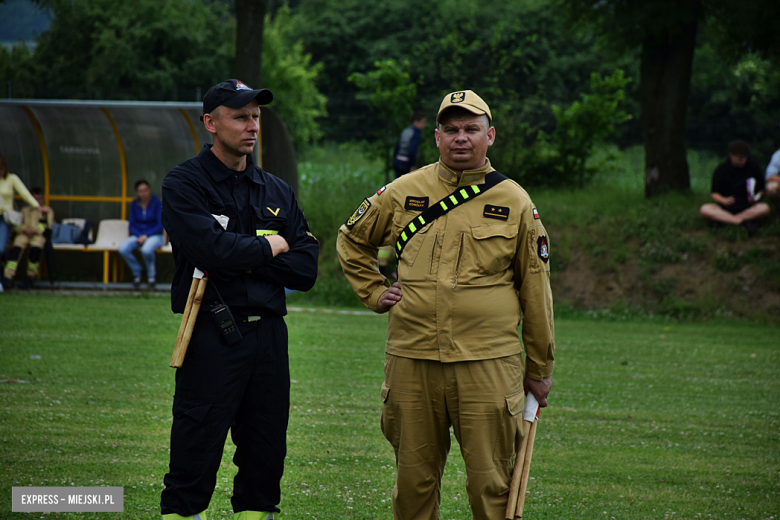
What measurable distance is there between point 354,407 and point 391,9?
49676 mm

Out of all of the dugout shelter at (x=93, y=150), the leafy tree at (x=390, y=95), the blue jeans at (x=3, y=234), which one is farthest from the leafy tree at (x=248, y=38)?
→ the blue jeans at (x=3, y=234)

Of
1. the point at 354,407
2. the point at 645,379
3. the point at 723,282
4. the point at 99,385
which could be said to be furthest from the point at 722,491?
the point at 723,282

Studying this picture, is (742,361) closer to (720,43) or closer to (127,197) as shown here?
(720,43)

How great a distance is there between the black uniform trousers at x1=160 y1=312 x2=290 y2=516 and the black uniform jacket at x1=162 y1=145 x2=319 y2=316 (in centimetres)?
15

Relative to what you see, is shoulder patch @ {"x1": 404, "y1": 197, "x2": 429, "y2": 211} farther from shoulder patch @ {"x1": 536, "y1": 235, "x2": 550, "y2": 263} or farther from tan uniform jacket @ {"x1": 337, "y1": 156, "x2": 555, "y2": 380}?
shoulder patch @ {"x1": 536, "y1": 235, "x2": 550, "y2": 263}

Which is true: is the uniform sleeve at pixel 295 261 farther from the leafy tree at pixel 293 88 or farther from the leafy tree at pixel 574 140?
the leafy tree at pixel 293 88

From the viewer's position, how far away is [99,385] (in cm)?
798

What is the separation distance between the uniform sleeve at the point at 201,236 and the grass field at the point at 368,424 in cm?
186

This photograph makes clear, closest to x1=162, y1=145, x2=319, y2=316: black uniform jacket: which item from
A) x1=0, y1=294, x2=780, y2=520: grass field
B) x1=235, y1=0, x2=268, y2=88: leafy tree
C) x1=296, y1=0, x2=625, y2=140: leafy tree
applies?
x1=0, y1=294, x2=780, y2=520: grass field

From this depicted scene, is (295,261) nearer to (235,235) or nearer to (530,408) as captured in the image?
(235,235)

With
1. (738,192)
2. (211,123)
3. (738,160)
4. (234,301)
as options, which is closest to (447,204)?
(234,301)

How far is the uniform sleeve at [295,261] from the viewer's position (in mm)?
4031

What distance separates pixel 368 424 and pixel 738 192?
36.1 ft

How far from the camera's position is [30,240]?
48.4ft
